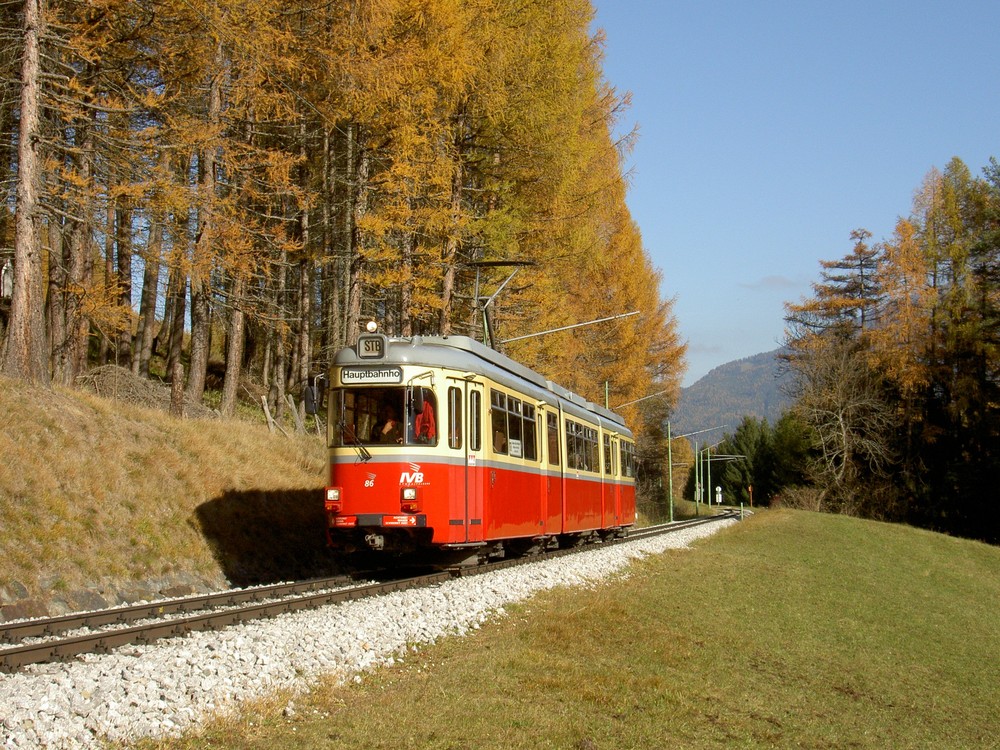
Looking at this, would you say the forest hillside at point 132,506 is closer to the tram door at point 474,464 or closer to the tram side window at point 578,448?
the tram door at point 474,464

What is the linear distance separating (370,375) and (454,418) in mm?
1192

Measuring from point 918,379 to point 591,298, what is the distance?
1732cm

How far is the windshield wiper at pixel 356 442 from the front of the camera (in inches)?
493

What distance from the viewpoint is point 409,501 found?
485 inches

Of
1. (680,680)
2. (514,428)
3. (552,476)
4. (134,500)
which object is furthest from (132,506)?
(680,680)

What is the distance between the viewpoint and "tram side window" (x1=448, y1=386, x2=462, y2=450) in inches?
500

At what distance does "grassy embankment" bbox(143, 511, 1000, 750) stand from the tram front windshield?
2599 mm

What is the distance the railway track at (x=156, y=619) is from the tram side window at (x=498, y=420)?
1.91m

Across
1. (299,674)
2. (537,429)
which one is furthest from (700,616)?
(299,674)

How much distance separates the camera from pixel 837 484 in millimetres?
48469

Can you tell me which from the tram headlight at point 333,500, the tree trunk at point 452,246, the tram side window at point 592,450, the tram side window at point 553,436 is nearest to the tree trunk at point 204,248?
the tree trunk at point 452,246

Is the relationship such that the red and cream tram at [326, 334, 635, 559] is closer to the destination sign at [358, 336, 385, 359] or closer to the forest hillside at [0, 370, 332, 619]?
the destination sign at [358, 336, 385, 359]

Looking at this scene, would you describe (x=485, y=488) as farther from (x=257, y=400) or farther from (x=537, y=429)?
(x=257, y=400)

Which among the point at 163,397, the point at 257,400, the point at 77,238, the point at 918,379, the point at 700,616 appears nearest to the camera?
the point at 700,616
